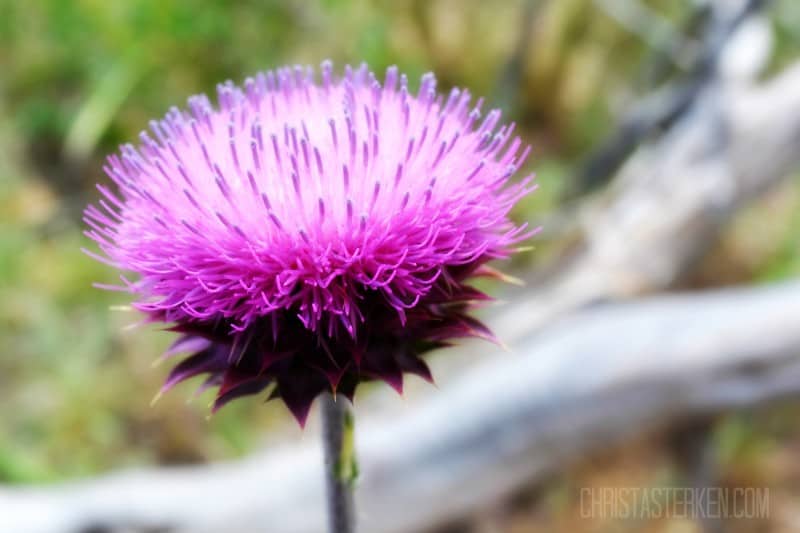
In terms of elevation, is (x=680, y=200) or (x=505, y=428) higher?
(x=680, y=200)

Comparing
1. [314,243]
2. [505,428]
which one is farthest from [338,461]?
[505,428]

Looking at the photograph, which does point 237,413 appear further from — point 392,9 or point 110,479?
point 392,9

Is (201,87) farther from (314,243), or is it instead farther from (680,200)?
(314,243)

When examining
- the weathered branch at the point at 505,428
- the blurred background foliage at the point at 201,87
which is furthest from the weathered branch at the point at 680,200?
the blurred background foliage at the point at 201,87

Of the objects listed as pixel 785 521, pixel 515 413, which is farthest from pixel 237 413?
pixel 785 521

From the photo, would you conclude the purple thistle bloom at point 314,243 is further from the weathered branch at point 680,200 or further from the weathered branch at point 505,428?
the weathered branch at point 680,200
